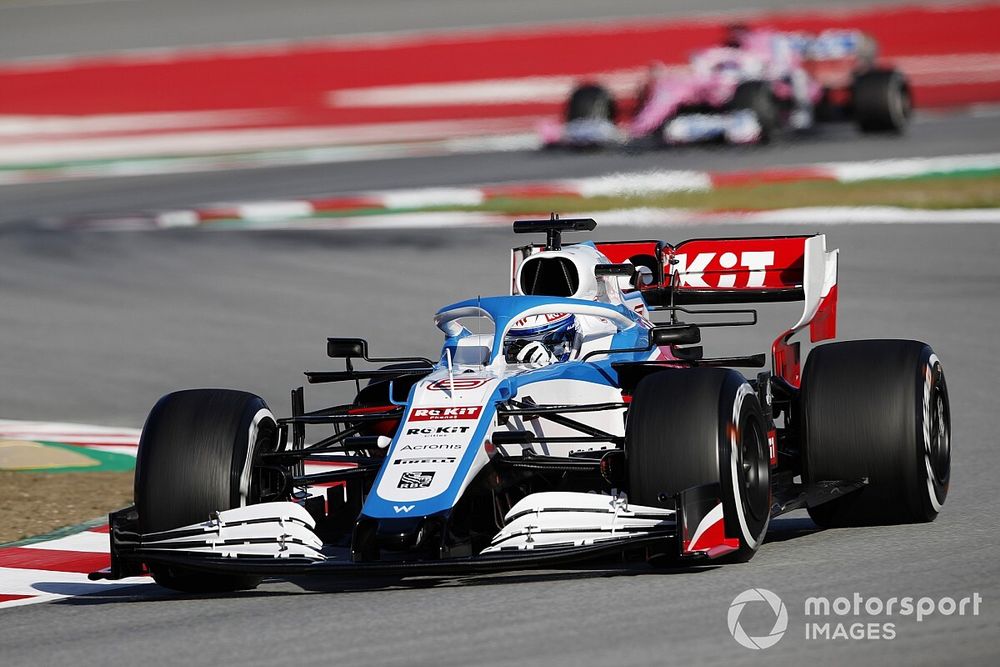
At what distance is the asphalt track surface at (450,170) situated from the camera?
2148cm

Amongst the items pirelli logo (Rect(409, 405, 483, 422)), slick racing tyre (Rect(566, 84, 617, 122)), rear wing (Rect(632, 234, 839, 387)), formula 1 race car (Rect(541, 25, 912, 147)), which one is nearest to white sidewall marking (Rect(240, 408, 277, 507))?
pirelli logo (Rect(409, 405, 483, 422))

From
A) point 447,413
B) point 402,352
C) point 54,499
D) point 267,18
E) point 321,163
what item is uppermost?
point 267,18

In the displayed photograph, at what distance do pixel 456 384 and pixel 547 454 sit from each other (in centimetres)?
57

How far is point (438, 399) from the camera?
23.6 ft

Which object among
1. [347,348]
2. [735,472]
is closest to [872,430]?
[735,472]

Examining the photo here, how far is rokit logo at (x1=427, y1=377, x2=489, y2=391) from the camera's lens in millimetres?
7246

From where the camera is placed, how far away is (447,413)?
7.09m

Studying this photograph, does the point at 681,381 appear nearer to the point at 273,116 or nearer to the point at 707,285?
the point at 707,285

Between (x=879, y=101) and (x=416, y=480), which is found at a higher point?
(x=879, y=101)

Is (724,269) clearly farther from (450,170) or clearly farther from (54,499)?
(450,170)

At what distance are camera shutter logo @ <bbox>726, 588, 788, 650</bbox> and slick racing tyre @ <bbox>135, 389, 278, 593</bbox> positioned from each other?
7.05 ft

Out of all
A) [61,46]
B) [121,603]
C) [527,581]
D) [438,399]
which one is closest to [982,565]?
[527,581]

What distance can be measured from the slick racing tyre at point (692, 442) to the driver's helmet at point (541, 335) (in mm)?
1043

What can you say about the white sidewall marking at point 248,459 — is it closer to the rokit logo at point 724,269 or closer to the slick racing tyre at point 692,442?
the slick racing tyre at point 692,442
